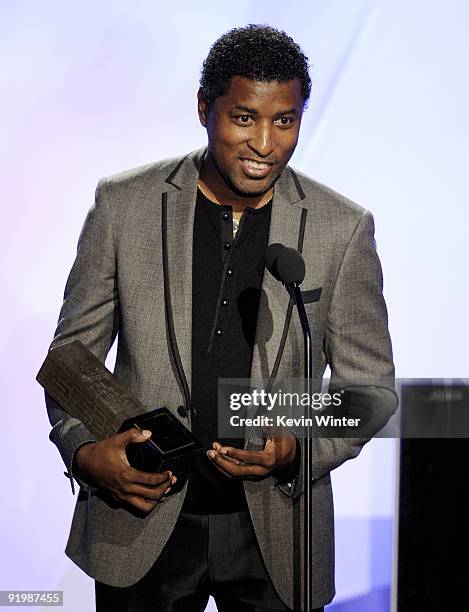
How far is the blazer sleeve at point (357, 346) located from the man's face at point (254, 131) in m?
0.26

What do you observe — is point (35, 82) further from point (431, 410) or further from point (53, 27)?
point (431, 410)

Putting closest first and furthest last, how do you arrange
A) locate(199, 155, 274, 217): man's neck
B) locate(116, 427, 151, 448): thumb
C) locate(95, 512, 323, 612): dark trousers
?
locate(116, 427, 151, 448): thumb < locate(95, 512, 323, 612): dark trousers < locate(199, 155, 274, 217): man's neck

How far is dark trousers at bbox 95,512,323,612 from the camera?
7.42 ft

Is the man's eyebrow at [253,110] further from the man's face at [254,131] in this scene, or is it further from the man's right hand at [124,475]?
the man's right hand at [124,475]

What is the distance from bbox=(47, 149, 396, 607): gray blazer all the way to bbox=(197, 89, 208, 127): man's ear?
0.15 meters

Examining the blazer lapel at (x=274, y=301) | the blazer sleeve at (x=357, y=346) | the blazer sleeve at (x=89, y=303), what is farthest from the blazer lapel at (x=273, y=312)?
the blazer sleeve at (x=89, y=303)

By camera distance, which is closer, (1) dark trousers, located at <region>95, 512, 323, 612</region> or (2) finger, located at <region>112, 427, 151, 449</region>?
(2) finger, located at <region>112, 427, 151, 449</region>

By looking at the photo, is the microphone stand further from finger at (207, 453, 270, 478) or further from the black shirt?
the black shirt

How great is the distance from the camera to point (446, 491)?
2131mm

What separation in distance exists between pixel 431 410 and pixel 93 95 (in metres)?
1.18

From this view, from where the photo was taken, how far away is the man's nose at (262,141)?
2324 mm

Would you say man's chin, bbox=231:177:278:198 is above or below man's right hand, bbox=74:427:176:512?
above

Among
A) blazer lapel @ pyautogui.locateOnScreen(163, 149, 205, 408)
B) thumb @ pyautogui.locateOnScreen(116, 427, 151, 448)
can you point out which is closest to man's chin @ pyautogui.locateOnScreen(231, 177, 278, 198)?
blazer lapel @ pyautogui.locateOnScreen(163, 149, 205, 408)

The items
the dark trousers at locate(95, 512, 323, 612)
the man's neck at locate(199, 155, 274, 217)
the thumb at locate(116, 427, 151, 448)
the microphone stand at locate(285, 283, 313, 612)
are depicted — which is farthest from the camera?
the man's neck at locate(199, 155, 274, 217)
